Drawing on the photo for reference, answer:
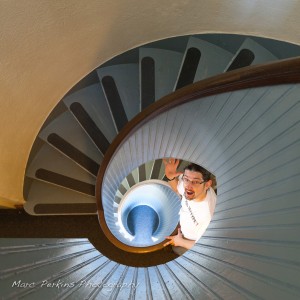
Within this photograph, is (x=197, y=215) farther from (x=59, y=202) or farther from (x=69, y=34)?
(x=69, y=34)

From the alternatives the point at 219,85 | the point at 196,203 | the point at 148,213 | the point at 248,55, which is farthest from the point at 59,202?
the point at 148,213

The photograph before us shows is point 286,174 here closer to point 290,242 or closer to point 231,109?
point 290,242

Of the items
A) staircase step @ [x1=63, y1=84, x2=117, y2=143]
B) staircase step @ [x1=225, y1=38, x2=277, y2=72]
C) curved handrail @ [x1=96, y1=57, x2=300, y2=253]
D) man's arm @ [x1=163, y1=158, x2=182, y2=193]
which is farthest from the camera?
man's arm @ [x1=163, y1=158, x2=182, y2=193]

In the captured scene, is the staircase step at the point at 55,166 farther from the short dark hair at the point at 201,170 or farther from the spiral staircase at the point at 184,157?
the short dark hair at the point at 201,170

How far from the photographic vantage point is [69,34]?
2.45 metres

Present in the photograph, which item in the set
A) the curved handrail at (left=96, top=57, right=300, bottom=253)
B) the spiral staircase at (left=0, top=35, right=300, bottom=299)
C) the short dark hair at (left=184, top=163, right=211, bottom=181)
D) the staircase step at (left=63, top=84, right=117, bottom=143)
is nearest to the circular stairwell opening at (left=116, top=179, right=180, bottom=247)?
the spiral staircase at (left=0, top=35, right=300, bottom=299)

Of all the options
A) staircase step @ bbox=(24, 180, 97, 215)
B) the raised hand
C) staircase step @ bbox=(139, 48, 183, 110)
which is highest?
staircase step @ bbox=(139, 48, 183, 110)

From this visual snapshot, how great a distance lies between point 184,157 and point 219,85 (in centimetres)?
120

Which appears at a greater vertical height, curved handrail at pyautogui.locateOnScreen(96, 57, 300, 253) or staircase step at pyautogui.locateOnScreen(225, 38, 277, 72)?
staircase step at pyautogui.locateOnScreen(225, 38, 277, 72)

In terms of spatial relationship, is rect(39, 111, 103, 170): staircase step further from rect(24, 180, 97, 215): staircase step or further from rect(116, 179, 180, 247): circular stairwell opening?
rect(116, 179, 180, 247): circular stairwell opening

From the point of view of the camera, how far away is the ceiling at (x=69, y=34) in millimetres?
2174

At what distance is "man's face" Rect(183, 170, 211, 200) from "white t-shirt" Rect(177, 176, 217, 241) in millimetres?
50

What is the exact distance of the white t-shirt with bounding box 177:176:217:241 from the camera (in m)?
2.88

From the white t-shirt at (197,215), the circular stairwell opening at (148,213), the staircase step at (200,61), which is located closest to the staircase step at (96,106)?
the staircase step at (200,61)
